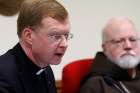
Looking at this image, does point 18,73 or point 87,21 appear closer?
point 18,73

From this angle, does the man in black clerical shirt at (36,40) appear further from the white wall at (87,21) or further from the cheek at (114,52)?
the white wall at (87,21)

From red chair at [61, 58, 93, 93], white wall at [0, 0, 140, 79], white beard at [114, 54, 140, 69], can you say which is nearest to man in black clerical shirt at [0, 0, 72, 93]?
red chair at [61, 58, 93, 93]

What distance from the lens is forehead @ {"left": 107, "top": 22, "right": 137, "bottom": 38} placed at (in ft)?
7.13

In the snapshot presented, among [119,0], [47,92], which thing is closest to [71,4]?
[119,0]

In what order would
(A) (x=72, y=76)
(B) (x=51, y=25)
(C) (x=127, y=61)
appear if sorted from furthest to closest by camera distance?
(C) (x=127, y=61) < (A) (x=72, y=76) < (B) (x=51, y=25)

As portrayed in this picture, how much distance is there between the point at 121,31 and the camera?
7.13 feet

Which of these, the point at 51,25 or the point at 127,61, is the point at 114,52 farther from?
the point at 51,25

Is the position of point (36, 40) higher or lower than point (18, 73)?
higher

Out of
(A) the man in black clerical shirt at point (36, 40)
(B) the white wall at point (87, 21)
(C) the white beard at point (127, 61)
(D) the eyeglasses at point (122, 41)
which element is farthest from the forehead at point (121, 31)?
(A) the man in black clerical shirt at point (36, 40)

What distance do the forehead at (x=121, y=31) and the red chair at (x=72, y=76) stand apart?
0.26m

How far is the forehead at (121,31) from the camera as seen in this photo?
7.13 ft

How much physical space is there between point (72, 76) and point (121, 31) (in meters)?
0.43

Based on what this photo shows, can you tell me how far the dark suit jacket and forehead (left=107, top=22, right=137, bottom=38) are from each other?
85 centimetres

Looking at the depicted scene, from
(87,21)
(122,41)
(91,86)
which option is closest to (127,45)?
(122,41)
